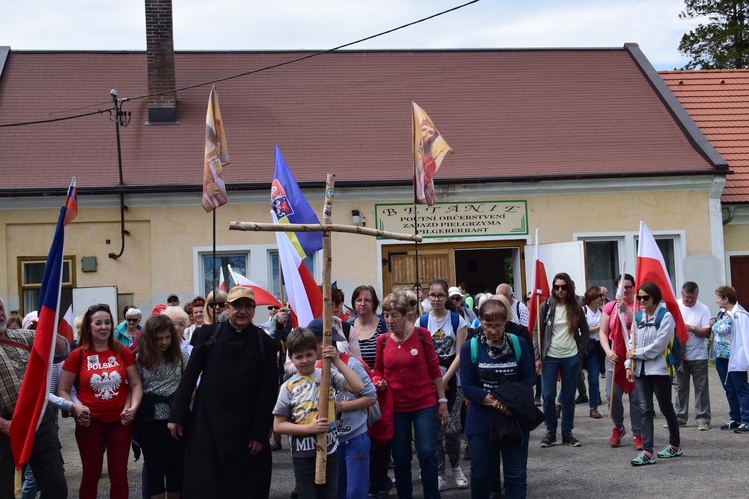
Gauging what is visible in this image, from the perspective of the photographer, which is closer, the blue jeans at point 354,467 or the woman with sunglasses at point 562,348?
the blue jeans at point 354,467

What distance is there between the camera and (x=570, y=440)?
34.6 ft

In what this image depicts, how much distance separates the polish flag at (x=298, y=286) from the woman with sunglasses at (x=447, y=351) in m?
1.32

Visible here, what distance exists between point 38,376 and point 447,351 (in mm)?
3826

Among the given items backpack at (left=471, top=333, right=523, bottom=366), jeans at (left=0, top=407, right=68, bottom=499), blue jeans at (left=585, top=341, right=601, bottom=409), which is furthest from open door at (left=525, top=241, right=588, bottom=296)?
jeans at (left=0, top=407, right=68, bottom=499)

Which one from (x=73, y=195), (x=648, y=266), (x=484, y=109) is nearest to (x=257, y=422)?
(x=73, y=195)

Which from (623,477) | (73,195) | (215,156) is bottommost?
(623,477)

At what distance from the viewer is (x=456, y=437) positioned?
884 cm

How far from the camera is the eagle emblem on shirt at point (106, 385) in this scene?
7258mm

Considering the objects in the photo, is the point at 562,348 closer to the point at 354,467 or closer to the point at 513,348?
the point at 513,348

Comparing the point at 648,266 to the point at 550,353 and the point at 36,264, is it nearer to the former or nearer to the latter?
the point at 550,353

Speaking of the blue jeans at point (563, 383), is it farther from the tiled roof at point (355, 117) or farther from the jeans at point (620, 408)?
the tiled roof at point (355, 117)

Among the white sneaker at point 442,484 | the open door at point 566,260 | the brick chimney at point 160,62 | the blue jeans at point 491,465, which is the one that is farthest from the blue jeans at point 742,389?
the brick chimney at point 160,62

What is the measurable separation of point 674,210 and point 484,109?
5.03 metres

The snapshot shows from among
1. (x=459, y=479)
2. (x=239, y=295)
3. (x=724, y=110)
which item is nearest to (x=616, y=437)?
(x=459, y=479)
